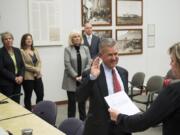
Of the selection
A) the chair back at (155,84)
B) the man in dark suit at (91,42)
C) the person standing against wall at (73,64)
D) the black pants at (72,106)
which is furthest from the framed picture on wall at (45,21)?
the chair back at (155,84)

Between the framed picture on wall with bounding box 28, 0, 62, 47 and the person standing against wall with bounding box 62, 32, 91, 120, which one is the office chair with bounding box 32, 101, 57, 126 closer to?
the person standing against wall with bounding box 62, 32, 91, 120

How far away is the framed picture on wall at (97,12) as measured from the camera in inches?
266

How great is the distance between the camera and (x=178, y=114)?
1.58 meters

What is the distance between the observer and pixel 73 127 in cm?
261

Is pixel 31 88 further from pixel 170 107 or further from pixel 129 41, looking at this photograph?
pixel 170 107

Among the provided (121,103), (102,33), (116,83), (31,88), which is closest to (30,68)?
(31,88)

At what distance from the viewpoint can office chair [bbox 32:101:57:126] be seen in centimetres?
320

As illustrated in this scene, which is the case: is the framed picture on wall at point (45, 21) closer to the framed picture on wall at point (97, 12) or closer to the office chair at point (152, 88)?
the framed picture on wall at point (97, 12)

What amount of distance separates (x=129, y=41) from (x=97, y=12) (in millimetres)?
1149

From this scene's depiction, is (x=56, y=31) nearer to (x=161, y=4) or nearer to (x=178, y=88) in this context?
(x=161, y=4)

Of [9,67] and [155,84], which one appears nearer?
[9,67]

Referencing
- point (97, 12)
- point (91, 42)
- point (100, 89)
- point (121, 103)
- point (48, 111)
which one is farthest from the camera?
point (97, 12)

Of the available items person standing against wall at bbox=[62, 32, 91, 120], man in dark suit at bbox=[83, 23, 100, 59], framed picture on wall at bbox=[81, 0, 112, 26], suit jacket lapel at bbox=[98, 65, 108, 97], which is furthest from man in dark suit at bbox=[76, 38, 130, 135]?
framed picture on wall at bbox=[81, 0, 112, 26]

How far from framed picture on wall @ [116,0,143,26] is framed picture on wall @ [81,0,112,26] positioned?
10.6 inches
